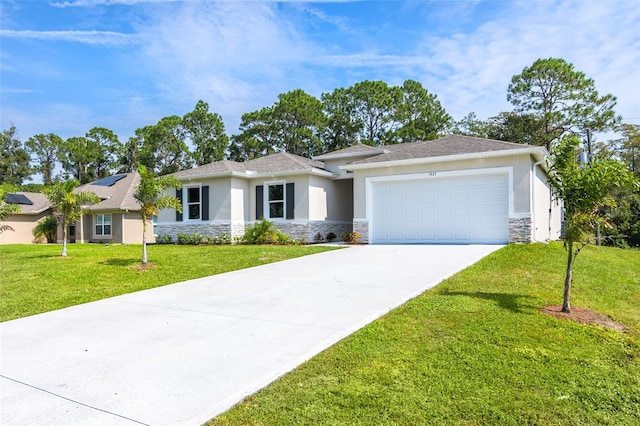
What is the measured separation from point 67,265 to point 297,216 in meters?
9.39

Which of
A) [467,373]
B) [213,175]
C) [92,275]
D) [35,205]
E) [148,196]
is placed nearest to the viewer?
[467,373]

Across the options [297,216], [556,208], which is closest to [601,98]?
[556,208]

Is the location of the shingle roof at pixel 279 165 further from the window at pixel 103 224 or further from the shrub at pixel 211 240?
the window at pixel 103 224

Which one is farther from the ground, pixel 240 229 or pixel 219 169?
pixel 219 169

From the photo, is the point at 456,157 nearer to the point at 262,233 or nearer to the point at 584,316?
the point at 262,233

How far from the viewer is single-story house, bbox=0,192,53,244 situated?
25875 mm

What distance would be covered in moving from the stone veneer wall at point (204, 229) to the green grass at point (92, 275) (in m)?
5.15

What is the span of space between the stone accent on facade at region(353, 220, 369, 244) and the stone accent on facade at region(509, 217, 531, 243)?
5437 mm

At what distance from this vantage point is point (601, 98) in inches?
1134

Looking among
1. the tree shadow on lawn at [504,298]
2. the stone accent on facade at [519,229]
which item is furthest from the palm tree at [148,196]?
the stone accent on facade at [519,229]

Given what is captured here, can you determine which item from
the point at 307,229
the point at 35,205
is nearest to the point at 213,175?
the point at 307,229

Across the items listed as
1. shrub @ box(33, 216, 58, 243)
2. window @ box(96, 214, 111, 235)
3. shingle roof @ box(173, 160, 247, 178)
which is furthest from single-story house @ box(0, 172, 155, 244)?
shingle roof @ box(173, 160, 247, 178)

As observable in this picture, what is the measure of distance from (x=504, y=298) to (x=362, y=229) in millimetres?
10336

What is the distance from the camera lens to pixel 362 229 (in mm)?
16672
